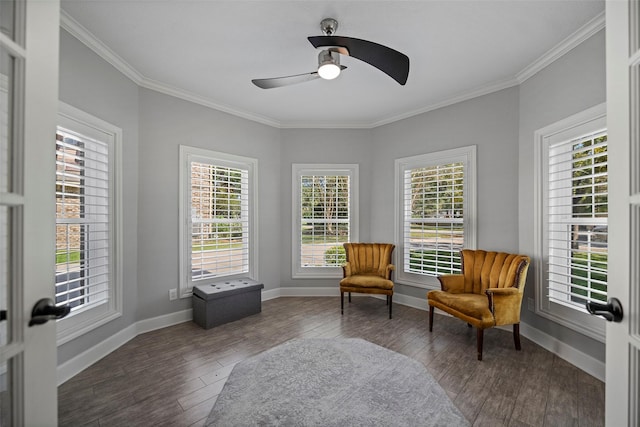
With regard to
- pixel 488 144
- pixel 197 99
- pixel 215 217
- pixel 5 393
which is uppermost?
pixel 197 99

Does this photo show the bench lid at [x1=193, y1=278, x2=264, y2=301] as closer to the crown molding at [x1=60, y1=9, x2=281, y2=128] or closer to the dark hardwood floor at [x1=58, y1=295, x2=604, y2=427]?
the dark hardwood floor at [x1=58, y1=295, x2=604, y2=427]

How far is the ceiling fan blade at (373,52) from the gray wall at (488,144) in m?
1.88

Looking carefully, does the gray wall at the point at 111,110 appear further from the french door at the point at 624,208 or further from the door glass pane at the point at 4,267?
the french door at the point at 624,208

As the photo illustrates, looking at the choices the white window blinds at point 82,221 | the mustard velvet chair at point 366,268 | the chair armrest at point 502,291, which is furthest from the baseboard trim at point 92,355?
the chair armrest at point 502,291

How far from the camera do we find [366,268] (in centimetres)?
409

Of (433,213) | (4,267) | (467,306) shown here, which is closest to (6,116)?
(4,267)

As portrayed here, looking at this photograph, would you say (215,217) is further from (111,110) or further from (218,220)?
(111,110)

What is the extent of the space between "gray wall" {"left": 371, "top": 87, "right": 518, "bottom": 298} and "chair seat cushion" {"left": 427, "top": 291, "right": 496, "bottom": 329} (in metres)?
0.81

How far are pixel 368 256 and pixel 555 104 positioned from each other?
2.66 meters

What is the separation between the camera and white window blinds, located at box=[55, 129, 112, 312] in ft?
7.43

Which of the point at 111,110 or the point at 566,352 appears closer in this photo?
the point at 566,352

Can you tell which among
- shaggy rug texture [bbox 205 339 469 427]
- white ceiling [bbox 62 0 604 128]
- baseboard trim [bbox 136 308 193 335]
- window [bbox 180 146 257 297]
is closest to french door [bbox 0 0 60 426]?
shaggy rug texture [bbox 205 339 469 427]

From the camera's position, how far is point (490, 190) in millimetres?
3312

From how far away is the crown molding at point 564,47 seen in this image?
216 centimetres
